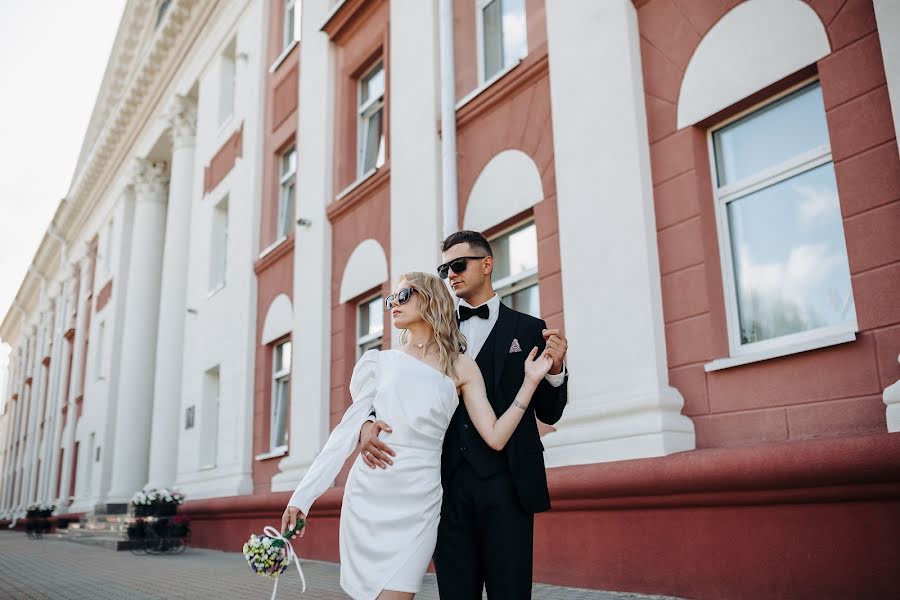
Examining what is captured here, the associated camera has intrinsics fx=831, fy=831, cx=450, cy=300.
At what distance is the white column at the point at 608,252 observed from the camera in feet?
20.1

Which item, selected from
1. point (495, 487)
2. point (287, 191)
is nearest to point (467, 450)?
point (495, 487)

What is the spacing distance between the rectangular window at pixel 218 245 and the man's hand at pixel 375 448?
1440cm

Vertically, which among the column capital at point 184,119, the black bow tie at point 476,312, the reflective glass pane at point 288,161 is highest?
the column capital at point 184,119

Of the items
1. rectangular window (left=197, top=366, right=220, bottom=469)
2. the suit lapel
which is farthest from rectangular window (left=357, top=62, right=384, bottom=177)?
the suit lapel

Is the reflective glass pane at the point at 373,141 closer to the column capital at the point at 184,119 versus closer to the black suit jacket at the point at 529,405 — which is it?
the black suit jacket at the point at 529,405

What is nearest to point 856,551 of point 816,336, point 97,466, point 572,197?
point 816,336

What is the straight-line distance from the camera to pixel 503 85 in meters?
8.34

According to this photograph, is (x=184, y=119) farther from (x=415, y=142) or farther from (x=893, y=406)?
(x=893, y=406)

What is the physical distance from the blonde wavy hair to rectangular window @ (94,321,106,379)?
23724 mm

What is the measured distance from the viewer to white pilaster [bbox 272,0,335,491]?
449 inches

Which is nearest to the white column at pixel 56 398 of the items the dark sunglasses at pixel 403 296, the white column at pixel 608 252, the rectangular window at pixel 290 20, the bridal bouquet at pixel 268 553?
the rectangular window at pixel 290 20

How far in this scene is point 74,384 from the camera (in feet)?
92.7

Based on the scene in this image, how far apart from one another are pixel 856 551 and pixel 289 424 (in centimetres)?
890

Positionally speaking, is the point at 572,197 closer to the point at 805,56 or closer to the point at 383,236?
the point at 805,56
